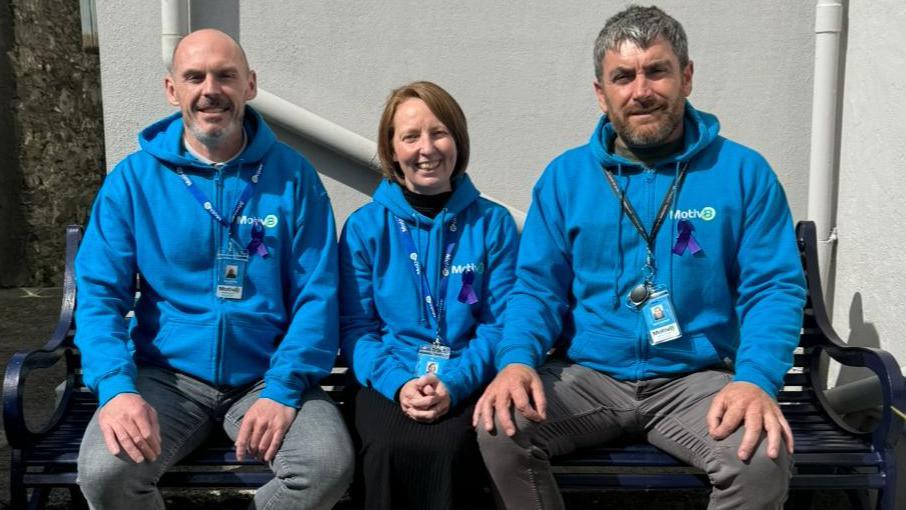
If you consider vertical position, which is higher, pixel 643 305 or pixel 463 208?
pixel 463 208

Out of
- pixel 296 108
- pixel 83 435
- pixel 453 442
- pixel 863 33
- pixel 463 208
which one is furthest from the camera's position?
pixel 296 108

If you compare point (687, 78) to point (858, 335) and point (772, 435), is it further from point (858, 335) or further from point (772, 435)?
point (858, 335)

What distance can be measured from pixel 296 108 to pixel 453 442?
1.92 metres

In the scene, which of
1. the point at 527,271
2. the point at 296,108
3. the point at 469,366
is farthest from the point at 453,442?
the point at 296,108

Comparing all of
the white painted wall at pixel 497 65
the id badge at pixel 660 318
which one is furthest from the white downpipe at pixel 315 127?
the id badge at pixel 660 318

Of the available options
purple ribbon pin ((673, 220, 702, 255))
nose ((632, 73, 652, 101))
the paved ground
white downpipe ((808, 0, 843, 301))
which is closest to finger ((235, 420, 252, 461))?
the paved ground

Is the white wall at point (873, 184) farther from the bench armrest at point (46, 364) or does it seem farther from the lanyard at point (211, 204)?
the bench armrest at point (46, 364)

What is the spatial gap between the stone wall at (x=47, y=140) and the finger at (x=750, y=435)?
636 centimetres

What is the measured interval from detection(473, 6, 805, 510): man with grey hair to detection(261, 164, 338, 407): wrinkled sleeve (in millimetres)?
562

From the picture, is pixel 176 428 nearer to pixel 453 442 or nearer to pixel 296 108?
pixel 453 442

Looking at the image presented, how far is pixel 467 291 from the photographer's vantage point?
3410 mm

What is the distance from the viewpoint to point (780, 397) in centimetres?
369

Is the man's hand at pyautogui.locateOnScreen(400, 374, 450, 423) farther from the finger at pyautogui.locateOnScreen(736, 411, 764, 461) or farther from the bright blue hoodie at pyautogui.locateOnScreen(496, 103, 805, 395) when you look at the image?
the finger at pyautogui.locateOnScreen(736, 411, 764, 461)

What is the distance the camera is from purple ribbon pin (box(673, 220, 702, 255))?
329 cm
